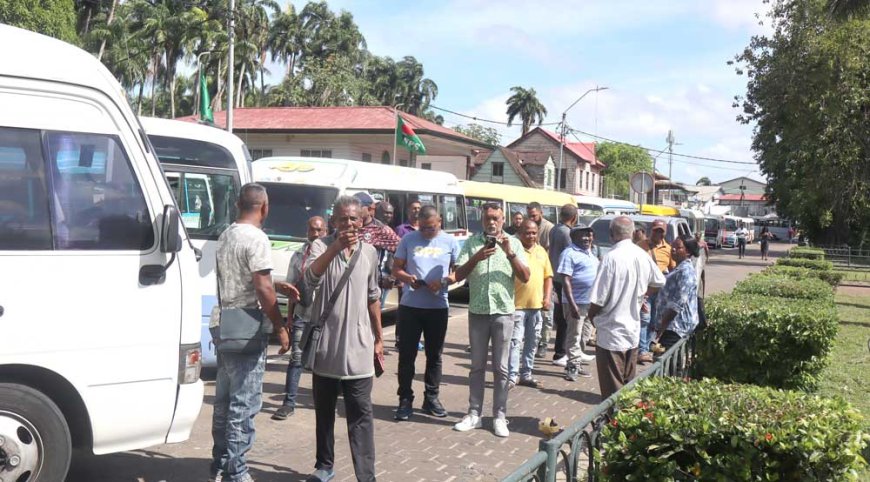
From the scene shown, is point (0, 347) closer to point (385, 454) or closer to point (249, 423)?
point (249, 423)

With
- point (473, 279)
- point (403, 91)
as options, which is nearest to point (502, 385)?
point (473, 279)

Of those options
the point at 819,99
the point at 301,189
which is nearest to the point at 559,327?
the point at 301,189

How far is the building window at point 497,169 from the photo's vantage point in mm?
62688

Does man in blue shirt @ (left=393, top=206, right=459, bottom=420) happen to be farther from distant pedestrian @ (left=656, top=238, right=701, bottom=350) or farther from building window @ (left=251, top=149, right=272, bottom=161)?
building window @ (left=251, top=149, right=272, bottom=161)

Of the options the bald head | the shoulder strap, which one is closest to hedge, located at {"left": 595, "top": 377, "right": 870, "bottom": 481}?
the shoulder strap

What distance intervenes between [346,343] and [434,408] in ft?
8.39

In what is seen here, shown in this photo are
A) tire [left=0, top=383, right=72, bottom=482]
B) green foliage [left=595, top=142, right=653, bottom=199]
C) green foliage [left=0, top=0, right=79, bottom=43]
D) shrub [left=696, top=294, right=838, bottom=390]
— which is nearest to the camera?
tire [left=0, top=383, right=72, bottom=482]

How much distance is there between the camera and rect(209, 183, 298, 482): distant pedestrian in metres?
4.88

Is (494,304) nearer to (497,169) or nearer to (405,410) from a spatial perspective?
(405,410)

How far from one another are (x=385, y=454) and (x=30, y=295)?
2.87 meters

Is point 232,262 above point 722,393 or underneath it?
above

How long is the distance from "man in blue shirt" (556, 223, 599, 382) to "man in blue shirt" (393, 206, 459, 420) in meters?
2.32

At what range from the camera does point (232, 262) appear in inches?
194

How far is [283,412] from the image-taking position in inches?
271
